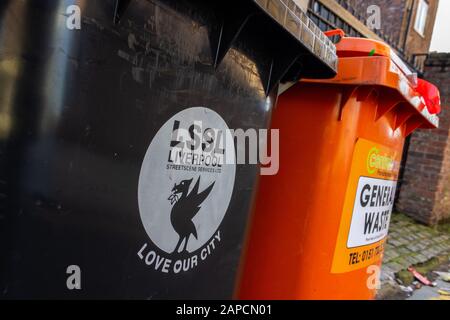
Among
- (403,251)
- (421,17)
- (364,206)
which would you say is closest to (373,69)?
(364,206)

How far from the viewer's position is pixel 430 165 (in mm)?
6176

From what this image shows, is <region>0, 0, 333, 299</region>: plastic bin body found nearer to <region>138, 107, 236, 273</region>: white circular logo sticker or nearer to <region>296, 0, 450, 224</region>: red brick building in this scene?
<region>138, 107, 236, 273</region>: white circular logo sticker

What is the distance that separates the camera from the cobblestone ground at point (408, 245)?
4187mm

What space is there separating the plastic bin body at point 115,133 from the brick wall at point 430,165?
574cm

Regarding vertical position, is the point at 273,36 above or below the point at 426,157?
above

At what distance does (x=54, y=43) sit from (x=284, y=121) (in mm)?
1321

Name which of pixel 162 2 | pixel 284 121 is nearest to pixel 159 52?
pixel 162 2

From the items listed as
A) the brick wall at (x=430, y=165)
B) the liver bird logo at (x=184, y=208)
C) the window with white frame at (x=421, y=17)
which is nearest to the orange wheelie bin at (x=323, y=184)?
the liver bird logo at (x=184, y=208)

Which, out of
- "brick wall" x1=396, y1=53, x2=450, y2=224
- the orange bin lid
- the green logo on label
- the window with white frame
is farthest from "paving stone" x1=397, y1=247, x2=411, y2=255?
the window with white frame

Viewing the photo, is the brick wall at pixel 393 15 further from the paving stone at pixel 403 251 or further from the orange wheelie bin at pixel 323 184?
the orange wheelie bin at pixel 323 184

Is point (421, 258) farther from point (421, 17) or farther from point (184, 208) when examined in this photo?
point (421, 17)

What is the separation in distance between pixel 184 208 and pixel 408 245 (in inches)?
185

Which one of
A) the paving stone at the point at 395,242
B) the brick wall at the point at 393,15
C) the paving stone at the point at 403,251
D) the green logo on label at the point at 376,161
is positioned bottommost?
the paving stone at the point at 403,251
